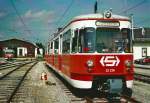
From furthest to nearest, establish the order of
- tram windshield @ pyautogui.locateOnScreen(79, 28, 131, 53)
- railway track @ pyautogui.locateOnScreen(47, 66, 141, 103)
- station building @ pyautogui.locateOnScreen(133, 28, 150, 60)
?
station building @ pyautogui.locateOnScreen(133, 28, 150, 60), tram windshield @ pyautogui.locateOnScreen(79, 28, 131, 53), railway track @ pyautogui.locateOnScreen(47, 66, 141, 103)

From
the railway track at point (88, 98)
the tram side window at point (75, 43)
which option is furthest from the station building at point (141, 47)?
the tram side window at point (75, 43)

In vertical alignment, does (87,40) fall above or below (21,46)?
below

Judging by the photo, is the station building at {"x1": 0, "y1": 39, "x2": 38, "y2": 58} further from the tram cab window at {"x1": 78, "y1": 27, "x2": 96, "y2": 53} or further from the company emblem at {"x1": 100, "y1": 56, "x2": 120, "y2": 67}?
the company emblem at {"x1": 100, "y1": 56, "x2": 120, "y2": 67}

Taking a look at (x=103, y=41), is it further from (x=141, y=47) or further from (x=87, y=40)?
(x=141, y=47)

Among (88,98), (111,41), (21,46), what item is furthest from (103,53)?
(21,46)

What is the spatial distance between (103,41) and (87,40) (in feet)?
1.80

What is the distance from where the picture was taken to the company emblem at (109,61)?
13.1 m

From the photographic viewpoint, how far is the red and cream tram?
13.0 meters

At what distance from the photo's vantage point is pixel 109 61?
13.1 meters

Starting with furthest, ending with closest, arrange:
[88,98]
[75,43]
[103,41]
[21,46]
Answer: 1. [21,46]
2. [75,43]
3. [103,41]
4. [88,98]

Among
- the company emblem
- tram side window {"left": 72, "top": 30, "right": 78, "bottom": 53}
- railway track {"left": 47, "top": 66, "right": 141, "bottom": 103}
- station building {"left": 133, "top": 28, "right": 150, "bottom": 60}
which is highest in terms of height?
station building {"left": 133, "top": 28, "right": 150, "bottom": 60}

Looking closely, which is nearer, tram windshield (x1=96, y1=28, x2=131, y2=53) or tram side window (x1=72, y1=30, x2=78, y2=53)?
tram windshield (x1=96, y1=28, x2=131, y2=53)

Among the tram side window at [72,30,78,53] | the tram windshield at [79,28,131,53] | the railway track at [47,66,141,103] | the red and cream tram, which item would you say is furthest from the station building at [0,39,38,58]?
the tram windshield at [79,28,131,53]

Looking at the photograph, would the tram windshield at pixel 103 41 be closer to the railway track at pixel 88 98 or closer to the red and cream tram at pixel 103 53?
the red and cream tram at pixel 103 53
